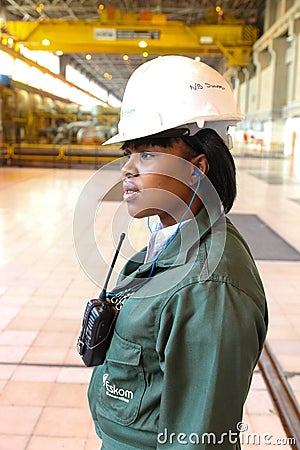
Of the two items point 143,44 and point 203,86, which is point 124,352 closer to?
point 203,86

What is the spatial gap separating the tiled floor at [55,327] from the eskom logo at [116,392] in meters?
0.53

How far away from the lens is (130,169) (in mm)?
1057

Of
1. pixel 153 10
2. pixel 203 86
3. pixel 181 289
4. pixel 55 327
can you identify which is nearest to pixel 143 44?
pixel 153 10

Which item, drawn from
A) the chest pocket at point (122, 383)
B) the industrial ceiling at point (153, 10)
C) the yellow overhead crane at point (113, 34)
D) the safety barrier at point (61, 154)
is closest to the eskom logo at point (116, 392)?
the chest pocket at point (122, 383)

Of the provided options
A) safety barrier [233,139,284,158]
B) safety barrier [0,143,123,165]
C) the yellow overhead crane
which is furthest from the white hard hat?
safety barrier [233,139,284,158]

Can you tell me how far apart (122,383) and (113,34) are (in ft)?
68.3

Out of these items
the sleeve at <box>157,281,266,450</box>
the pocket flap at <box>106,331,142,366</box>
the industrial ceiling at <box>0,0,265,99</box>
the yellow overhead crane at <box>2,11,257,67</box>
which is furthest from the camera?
the industrial ceiling at <box>0,0,265,99</box>

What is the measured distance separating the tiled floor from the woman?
446 mm

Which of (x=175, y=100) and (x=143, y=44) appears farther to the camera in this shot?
(x=143, y=44)

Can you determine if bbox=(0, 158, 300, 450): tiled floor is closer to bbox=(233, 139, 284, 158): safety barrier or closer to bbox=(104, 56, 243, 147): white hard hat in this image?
bbox=(104, 56, 243, 147): white hard hat

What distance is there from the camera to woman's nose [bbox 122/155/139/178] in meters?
1.05

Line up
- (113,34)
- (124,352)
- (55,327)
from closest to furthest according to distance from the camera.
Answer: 1. (124,352)
2. (55,327)
3. (113,34)

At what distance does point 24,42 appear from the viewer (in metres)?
20.3

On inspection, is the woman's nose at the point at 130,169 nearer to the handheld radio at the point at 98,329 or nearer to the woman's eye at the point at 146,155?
the woman's eye at the point at 146,155
